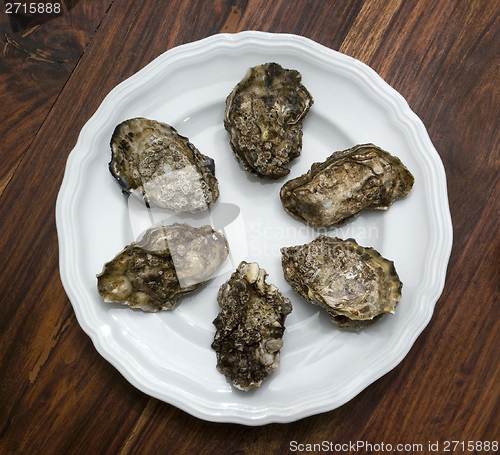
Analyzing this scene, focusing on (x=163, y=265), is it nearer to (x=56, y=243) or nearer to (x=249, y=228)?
(x=249, y=228)

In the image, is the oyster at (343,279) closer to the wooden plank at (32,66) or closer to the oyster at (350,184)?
the oyster at (350,184)

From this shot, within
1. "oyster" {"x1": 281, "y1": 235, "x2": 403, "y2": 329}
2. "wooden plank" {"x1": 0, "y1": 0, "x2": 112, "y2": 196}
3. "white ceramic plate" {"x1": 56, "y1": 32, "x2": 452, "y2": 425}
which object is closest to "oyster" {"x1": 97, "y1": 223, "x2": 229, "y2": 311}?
"white ceramic plate" {"x1": 56, "y1": 32, "x2": 452, "y2": 425}

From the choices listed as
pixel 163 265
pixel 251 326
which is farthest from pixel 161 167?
pixel 251 326

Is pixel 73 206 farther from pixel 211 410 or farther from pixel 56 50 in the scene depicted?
pixel 211 410

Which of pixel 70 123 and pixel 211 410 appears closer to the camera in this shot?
pixel 211 410

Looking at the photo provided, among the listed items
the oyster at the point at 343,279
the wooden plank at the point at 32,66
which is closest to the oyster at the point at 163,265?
the oyster at the point at 343,279

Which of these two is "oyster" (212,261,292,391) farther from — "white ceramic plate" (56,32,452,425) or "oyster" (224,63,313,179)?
"oyster" (224,63,313,179)

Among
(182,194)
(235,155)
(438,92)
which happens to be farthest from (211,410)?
(438,92)
